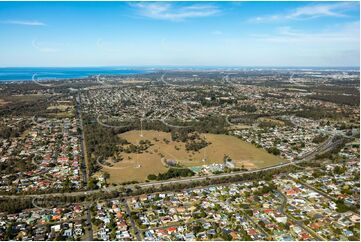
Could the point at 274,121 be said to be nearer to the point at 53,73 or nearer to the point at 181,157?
the point at 181,157

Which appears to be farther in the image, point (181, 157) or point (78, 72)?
point (78, 72)

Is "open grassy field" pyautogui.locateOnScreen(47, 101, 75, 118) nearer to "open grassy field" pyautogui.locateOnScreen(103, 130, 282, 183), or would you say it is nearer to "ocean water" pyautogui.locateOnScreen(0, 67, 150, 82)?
"open grassy field" pyautogui.locateOnScreen(103, 130, 282, 183)

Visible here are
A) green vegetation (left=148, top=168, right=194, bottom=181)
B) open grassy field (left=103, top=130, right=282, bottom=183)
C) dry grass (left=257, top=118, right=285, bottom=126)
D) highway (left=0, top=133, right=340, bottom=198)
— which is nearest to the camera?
highway (left=0, top=133, right=340, bottom=198)

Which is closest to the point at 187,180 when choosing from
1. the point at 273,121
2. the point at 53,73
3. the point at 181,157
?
the point at 181,157

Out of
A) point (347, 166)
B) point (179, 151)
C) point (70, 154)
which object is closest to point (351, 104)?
point (347, 166)

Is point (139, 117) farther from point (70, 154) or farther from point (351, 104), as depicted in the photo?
point (351, 104)

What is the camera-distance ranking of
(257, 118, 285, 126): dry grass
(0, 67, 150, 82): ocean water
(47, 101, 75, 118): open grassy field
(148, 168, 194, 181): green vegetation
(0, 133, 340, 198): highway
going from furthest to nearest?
(0, 67, 150, 82): ocean water
(47, 101, 75, 118): open grassy field
(257, 118, 285, 126): dry grass
(148, 168, 194, 181): green vegetation
(0, 133, 340, 198): highway

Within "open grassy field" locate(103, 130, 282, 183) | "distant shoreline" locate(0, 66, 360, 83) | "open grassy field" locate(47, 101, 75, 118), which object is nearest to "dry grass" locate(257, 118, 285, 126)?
"open grassy field" locate(103, 130, 282, 183)

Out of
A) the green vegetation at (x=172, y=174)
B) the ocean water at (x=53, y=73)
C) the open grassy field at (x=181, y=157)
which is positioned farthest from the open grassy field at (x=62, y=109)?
the ocean water at (x=53, y=73)

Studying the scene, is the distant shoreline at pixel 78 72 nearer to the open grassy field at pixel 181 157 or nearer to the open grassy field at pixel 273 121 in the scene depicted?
the open grassy field at pixel 273 121
